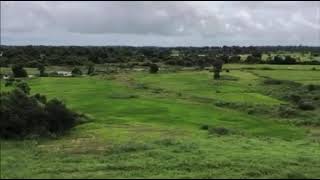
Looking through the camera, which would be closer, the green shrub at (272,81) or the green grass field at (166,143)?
the green grass field at (166,143)

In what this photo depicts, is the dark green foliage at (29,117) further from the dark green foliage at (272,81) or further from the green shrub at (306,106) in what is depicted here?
the dark green foliage at (272,81)

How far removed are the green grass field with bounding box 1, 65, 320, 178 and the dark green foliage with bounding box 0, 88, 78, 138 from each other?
0.89m

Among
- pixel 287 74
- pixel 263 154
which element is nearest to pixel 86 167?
pixel 263 154

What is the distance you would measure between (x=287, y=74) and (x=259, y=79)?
341 inches

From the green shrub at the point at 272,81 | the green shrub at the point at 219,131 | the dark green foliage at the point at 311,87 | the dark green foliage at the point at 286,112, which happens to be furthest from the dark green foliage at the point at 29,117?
the green shrub at the point at 272,81

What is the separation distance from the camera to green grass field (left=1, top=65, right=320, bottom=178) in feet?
84.0

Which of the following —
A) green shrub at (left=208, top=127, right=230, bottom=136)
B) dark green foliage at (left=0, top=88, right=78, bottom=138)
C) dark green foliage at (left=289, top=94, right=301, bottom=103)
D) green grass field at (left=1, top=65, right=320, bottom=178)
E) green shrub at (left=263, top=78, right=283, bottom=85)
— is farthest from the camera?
green shrub at (left=263, top=78, right=283, bottom=85)

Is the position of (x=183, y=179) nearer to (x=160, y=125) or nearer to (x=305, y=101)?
(x=160, y=125)

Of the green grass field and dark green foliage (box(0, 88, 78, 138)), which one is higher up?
dark green foliage (box(0, 88, 78, 138))

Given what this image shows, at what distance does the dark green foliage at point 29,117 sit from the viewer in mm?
33812

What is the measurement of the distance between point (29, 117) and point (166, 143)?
329 inches

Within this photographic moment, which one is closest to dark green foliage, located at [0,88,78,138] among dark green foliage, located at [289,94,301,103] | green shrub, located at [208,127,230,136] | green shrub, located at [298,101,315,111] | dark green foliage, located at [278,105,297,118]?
green shrub, located at [208,127,230,136]

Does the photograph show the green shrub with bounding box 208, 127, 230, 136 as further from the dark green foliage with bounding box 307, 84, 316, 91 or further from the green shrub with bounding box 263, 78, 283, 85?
the green shrub with bounding box 263, 78, 283, 85

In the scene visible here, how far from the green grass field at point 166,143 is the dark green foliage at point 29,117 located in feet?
2.92
